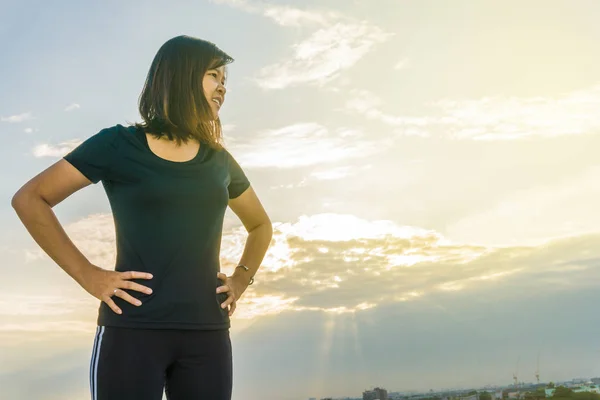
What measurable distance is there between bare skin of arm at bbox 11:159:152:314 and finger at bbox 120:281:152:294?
0.15m

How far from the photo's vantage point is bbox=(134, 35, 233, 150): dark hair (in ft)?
9.65

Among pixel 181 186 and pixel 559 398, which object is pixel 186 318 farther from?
pixel 559 398

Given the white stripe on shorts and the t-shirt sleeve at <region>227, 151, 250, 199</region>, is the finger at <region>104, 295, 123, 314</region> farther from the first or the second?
the t-shirt sleeve at <region>227, 151, 250, 199</region>

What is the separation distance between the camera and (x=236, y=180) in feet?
11.1

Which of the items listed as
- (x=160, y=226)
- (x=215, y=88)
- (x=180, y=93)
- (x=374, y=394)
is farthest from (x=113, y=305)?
(x=374, y=394)

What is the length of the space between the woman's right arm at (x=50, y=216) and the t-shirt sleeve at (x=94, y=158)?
0.11ft

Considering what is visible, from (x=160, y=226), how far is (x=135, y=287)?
27 cm

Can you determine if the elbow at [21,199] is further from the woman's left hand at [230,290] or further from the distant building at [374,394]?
the distant building at [374,394]

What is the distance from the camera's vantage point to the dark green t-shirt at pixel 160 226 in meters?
2.66

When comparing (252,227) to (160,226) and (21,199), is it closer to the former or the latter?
(160,226)

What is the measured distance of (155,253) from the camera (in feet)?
8.89

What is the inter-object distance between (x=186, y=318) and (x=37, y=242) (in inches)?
29.5

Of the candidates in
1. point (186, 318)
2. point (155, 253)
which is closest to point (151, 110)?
point (155, 253)

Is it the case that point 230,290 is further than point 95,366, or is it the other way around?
point 230,290
